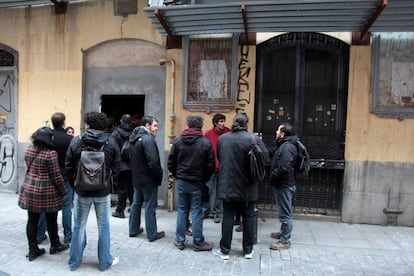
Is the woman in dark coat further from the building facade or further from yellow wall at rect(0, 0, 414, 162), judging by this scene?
yellow wall at rect(0, 0, 414, 162)

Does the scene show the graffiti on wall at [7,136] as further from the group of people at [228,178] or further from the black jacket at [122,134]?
the group of people at [228,178]

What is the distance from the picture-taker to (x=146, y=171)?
5.17 m

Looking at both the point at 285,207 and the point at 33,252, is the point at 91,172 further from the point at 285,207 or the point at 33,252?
the point at 285,207

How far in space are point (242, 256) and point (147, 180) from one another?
1651 mm

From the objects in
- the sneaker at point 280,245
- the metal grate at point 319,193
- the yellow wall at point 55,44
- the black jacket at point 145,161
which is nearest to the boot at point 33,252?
the black jacket at point 145,161

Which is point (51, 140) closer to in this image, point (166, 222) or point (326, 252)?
point (166, 222)

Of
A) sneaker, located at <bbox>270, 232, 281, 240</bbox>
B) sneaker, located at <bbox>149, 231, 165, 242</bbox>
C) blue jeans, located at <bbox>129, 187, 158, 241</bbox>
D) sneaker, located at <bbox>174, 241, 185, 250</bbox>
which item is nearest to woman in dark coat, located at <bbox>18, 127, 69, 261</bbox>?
blue jeans, located at <bbox>129, 187, 158, 241</bbox>

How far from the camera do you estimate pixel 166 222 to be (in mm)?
6293

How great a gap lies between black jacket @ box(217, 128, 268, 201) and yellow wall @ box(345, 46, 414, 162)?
254 centimetres

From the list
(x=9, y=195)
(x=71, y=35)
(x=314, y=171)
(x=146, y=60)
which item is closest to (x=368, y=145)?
(x=314, y=171)

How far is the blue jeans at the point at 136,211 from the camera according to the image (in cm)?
534

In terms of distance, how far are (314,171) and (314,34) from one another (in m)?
2.48

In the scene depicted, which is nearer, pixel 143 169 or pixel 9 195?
pixel 143 169

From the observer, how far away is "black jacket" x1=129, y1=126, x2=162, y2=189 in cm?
508
